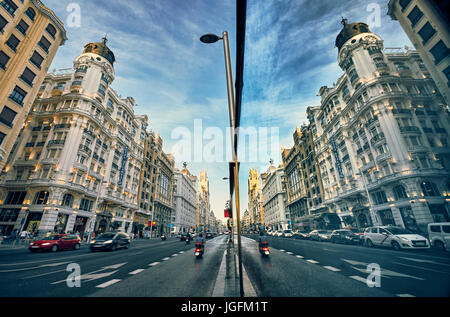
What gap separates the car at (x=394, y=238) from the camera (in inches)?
503

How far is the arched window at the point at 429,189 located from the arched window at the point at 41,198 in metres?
52.4

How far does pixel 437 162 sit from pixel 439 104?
27.3 feet

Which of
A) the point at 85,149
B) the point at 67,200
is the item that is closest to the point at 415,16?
the point at 85,149

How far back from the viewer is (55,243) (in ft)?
53.9

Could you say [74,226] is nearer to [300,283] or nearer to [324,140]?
[300,283]

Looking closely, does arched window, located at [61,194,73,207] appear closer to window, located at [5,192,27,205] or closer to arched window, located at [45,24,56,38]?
window, located at [5,192,27,205]

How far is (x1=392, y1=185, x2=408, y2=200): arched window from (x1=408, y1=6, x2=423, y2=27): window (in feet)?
67.6

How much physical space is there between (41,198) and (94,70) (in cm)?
2527

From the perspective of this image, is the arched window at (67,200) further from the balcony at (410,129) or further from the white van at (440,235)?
the balcony at (410,129)

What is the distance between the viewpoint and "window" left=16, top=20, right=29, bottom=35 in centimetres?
2343

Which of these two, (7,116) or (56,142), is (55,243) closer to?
(7,116)

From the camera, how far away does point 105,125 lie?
127 ft

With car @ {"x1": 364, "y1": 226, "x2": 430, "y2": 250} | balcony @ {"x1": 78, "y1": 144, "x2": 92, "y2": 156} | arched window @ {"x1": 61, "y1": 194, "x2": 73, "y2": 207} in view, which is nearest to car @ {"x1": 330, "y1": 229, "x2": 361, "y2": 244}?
car @ {"x1": 364, "y1": 226, "x2": 430, "y2": 250}

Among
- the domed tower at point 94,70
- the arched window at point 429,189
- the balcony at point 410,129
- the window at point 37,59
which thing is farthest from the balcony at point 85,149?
the arched window at point 429,189
